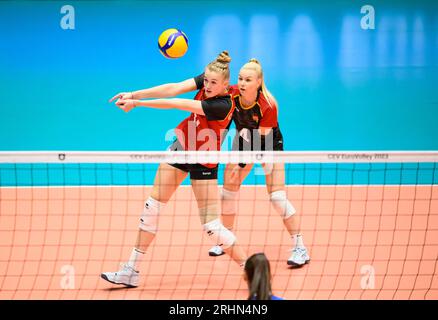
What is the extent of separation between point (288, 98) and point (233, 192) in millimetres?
3938

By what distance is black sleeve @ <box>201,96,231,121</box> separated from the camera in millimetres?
5543

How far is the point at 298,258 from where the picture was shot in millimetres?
6328

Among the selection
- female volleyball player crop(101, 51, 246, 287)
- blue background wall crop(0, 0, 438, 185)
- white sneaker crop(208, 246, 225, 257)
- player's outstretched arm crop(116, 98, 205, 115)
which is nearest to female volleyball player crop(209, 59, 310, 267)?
white sneaker crop(208, 246, 225, 257)

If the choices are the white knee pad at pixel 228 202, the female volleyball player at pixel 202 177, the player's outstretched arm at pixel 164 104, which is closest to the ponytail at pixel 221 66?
the female volleyball player at pixel 202 177

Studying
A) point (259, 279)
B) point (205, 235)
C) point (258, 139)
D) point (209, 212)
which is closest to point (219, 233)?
point (209, 212)

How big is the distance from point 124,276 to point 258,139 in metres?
1.83

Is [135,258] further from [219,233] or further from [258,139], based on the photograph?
[258,139]

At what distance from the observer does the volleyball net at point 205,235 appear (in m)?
5.54

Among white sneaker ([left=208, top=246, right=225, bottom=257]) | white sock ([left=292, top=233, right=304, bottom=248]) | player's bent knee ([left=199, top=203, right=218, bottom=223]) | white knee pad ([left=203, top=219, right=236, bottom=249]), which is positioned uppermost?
player's bent knee ([left=199, top=203, right=218, bottom=223])

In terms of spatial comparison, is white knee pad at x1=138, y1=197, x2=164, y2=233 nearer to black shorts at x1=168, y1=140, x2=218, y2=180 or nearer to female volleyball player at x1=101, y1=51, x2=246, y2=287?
female volleyball player at x1=101, y1=51, x2=246, y2=287

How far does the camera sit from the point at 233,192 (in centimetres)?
654

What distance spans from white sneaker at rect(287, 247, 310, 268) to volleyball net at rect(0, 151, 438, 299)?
6 centimetres

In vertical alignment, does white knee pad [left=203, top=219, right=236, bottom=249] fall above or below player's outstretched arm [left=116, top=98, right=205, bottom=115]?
below
